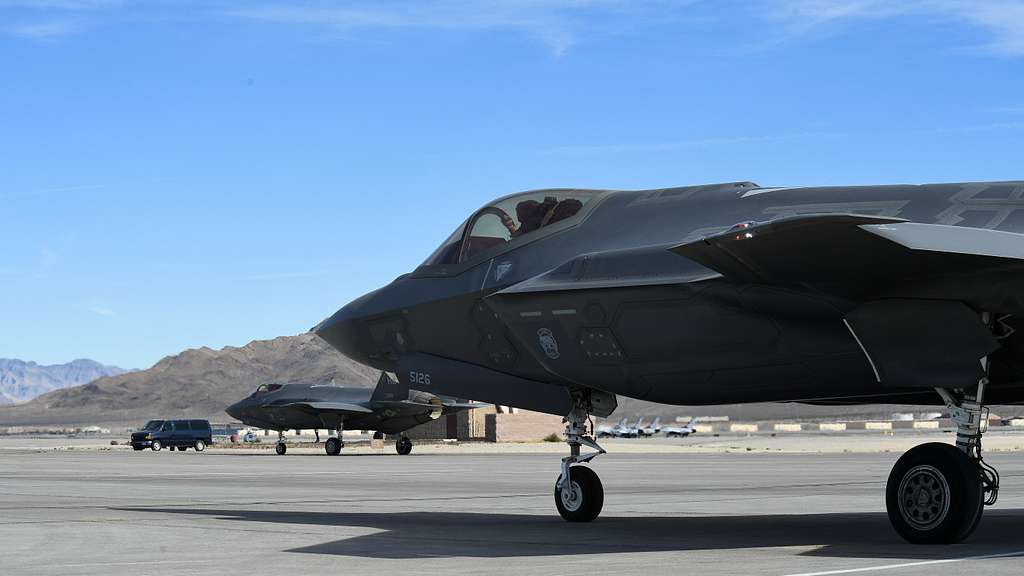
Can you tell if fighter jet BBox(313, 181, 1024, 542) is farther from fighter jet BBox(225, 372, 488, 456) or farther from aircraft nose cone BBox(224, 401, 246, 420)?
aircraft nose cone BBox(224, 401, 246, 420)

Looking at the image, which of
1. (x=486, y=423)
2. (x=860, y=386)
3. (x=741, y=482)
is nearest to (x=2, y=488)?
(x=741, y=482)

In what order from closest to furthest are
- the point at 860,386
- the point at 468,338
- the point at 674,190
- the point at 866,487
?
the point at 860,386, the point at 674,190, the point at 468,338, the point at 866,487

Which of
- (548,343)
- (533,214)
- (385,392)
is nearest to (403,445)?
(385,392)

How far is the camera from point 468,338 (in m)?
15.4

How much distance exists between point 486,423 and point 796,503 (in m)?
62.1

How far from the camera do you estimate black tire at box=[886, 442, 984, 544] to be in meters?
11.0

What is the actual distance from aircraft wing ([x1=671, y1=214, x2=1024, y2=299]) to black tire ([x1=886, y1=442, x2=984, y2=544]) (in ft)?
5.02

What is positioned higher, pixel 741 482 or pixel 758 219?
pixel 758 219

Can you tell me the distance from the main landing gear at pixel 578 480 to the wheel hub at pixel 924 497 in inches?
180

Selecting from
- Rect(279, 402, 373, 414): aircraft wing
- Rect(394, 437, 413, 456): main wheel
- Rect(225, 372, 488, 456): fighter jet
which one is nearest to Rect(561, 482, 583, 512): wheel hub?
Rect(225, 372, 488, 456): fighter jet

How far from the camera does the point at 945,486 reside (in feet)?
36.3

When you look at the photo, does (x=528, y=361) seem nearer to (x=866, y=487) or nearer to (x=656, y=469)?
(x=866, y=487)

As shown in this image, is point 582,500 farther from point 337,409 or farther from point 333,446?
point 337,409

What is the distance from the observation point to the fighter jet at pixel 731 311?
428 inches
